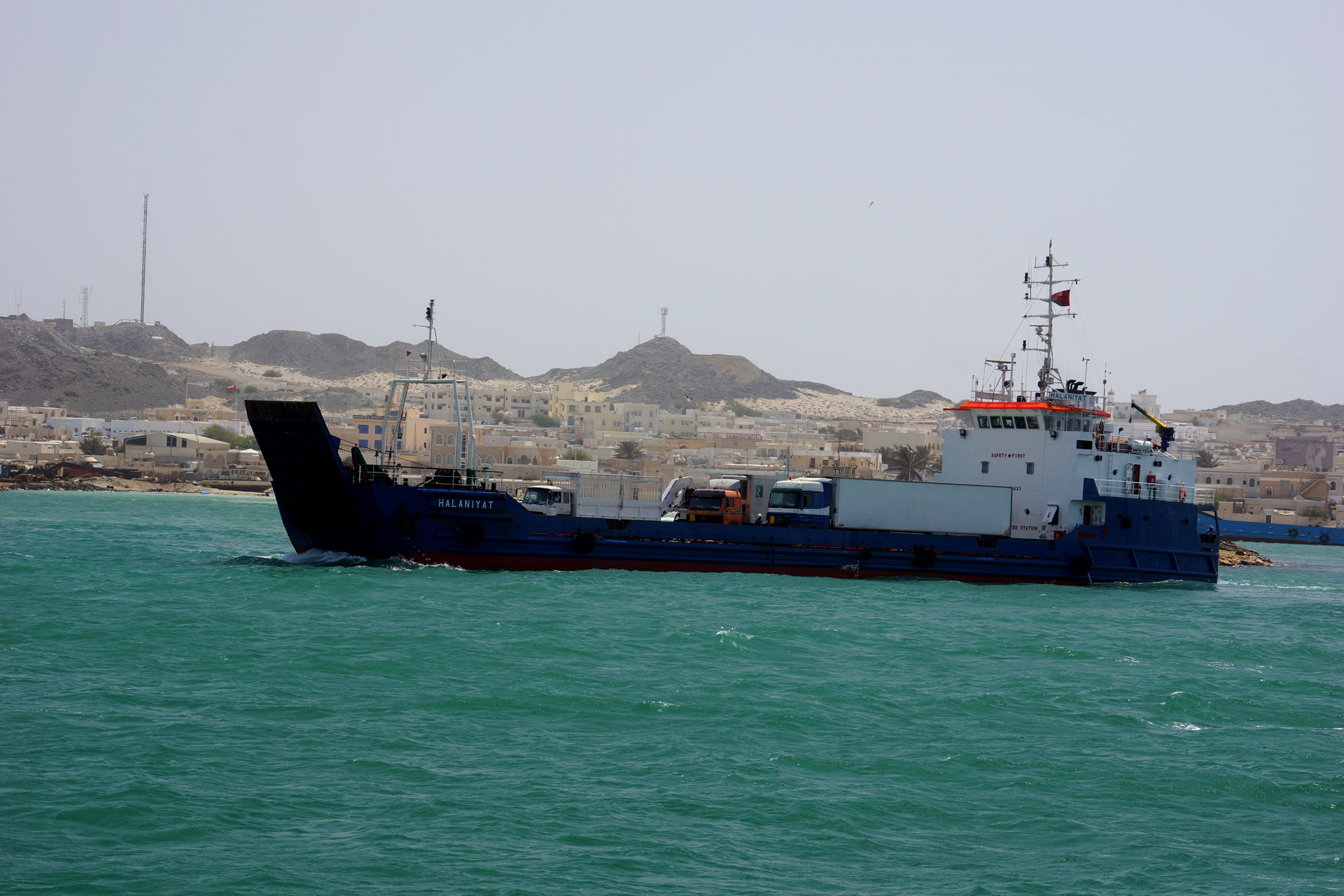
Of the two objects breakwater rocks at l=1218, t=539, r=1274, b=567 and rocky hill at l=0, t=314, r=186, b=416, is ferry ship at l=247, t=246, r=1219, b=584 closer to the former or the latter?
breakwater rocks at l=1218, t=539, r=1274, b=567

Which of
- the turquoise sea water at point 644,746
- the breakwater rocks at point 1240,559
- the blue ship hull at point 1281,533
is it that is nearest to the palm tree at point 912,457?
the breakwater rocks at point 1240,559

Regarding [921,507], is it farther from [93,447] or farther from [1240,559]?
[93,447]

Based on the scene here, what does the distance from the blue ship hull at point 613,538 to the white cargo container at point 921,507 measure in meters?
0.62

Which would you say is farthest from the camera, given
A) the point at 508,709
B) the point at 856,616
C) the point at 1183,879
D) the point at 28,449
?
the point at 28,449

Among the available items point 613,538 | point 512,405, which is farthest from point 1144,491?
point 512,405

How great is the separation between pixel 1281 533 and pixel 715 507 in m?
70.3

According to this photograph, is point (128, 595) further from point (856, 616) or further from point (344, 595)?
point (856, 616)

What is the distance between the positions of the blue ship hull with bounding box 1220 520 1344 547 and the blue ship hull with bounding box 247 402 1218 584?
5907cm

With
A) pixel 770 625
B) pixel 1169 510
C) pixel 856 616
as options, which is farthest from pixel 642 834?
pixel 1169 510

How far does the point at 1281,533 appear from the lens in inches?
3305

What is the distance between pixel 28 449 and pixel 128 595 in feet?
282

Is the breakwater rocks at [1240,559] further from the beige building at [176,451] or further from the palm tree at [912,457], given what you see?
the beige building at [176,451]

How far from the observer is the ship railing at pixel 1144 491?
29.9m

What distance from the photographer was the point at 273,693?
49.5 ft
